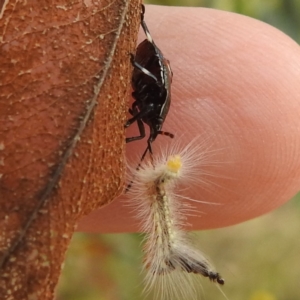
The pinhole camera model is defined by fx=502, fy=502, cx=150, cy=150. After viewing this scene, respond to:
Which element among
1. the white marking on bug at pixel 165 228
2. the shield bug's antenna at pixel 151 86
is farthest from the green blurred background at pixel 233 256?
the shield bug's antenna at pixel 151 86

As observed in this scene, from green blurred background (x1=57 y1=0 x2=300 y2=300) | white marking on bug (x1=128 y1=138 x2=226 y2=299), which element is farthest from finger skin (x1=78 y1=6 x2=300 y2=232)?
green blurred background (x1=57 y1=0 x2=300 y2=300)

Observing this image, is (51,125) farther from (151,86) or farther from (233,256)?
(233,256)

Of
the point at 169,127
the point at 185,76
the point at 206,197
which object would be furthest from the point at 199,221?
the point at 185,76

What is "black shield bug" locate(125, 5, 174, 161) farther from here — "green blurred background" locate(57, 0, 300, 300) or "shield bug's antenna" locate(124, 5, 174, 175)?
"green blurred background" locate(57, 0, 300, 300)

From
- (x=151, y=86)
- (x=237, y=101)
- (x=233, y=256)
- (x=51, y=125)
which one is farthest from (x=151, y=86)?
(x=233, y=256)

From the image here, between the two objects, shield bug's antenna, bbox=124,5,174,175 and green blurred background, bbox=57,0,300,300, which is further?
green blurred background, bbox=57,0,300,300
